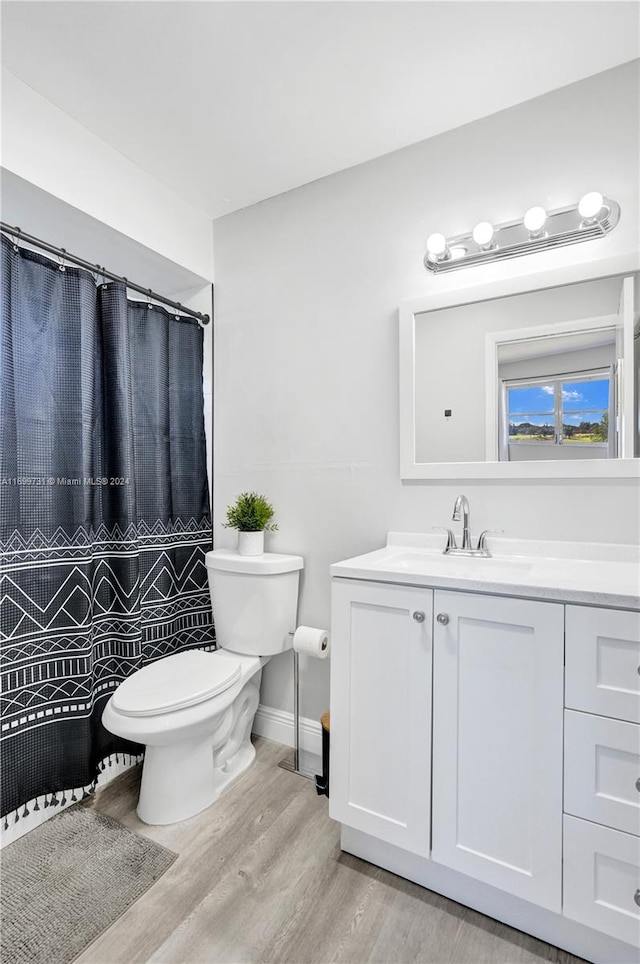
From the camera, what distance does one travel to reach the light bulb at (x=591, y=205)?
140 cm

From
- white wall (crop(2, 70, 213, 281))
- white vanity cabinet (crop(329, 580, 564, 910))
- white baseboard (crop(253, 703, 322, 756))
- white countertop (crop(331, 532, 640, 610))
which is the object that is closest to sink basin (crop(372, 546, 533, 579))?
white countertop (crop(331, 532, 640, 610))


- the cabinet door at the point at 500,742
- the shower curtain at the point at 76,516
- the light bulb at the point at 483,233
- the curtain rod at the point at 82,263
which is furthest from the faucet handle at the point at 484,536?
the curtain rod at the point at 82,263

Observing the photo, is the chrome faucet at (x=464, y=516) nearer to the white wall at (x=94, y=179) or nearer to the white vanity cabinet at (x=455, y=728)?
the white vanity cabinet at (x=455, y=728)

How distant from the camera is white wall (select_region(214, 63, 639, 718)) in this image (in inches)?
58.7

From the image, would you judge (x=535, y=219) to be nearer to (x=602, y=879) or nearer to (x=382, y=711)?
(x=382, y=711)

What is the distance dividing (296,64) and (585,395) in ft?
4.43

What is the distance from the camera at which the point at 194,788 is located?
5.40 ft

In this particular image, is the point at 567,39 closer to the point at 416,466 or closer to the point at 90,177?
the point at 416,466

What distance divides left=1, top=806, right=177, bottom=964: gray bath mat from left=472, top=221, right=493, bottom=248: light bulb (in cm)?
218

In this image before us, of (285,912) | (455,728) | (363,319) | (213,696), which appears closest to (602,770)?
(455,728)

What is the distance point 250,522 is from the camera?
79.1 inches

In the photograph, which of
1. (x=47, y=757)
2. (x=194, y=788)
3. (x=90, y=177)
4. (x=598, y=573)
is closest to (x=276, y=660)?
(x=194, y=788)

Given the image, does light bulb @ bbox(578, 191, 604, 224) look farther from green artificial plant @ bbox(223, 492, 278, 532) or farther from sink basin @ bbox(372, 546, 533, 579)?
green artificial plant @ bbox(223, 492, 278, 532)

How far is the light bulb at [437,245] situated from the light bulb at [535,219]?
257mm
